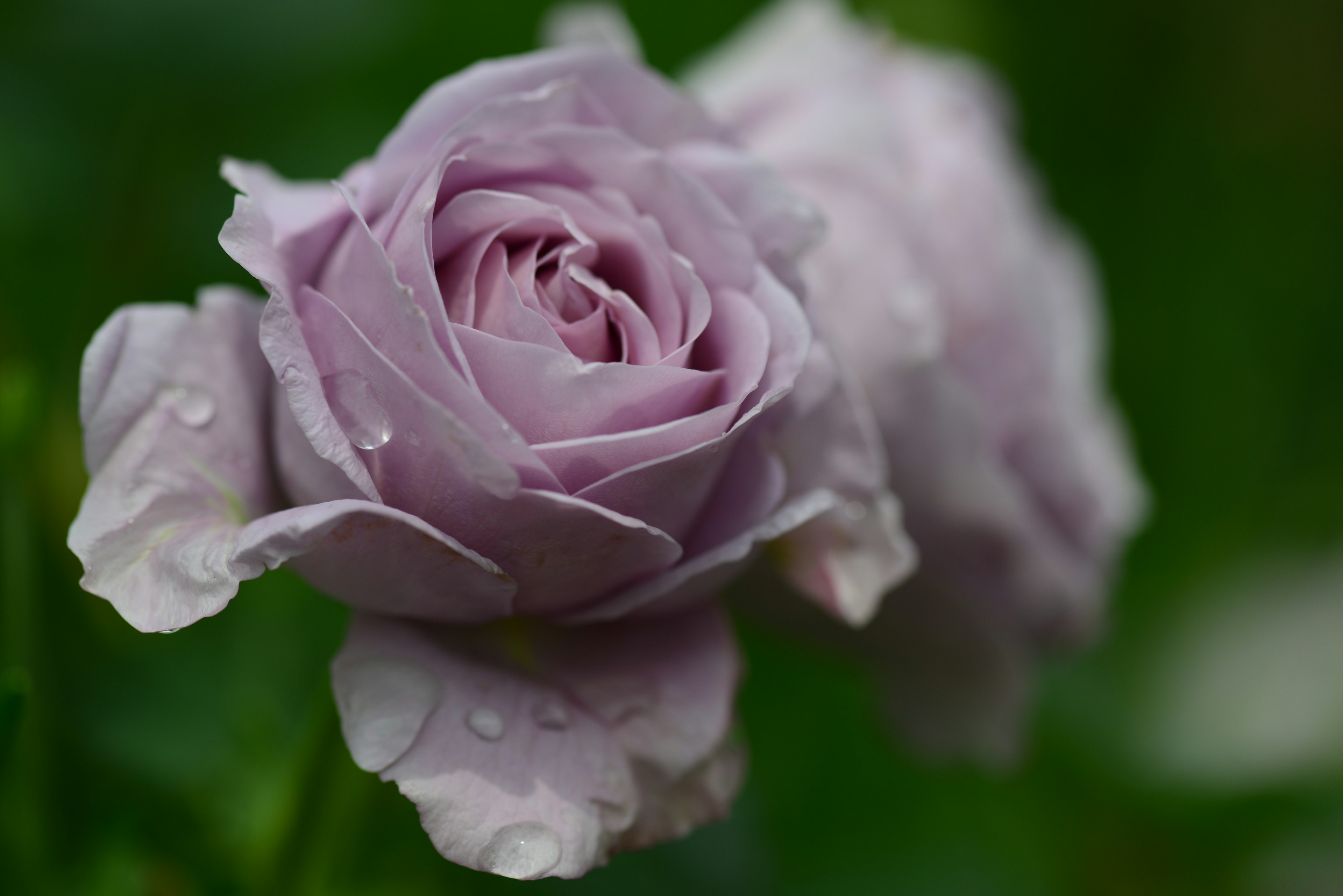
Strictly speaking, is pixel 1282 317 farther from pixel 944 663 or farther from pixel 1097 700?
pixel 944 663

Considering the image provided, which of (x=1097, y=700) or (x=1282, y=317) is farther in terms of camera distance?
(x=1282, y=317)

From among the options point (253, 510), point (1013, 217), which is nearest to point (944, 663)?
point (1013, 217)

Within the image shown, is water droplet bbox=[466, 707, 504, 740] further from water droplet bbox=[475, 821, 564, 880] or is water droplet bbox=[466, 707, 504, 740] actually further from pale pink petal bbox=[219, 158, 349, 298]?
pale pink petal bbox=[219, 158, 349, 298]

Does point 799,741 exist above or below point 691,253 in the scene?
A: below

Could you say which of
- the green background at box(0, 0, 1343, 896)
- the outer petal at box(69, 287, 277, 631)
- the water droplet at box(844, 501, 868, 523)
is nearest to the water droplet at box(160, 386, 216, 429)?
the outer petal at box(69, 287, 277, 631)

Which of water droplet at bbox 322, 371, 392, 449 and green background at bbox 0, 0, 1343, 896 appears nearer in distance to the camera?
water droplet at bbox 322, 371, 392, 449

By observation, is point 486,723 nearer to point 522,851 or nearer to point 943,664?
point 522,851

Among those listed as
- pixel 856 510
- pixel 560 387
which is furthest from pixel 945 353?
pixel 560 387

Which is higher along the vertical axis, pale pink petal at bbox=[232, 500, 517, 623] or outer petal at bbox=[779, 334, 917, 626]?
pale pink petal at bbox=[232, 500, 517, 623]
